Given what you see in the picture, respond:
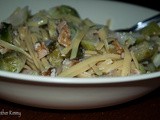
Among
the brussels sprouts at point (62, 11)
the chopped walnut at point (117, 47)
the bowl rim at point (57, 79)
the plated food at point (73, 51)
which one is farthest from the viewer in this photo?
the brussels sprouts at point (62, 11)

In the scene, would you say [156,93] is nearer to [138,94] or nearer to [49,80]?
[138,94]


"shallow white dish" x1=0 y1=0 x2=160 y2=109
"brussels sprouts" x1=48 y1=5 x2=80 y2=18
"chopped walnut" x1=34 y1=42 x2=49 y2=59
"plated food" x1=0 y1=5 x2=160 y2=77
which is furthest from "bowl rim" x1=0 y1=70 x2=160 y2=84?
"brussels sprouts" x1=48 y1=5 x2=80 y2=18

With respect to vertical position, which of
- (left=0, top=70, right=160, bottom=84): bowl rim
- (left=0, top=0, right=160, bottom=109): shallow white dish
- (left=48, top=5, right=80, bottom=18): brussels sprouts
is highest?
(left=48, top=5, right=80, bottom=18): brussels sprouts

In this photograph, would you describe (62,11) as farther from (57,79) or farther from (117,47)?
(57,79)

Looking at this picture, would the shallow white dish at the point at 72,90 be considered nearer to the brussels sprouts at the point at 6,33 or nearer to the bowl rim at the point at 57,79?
the bowl rim at the point at 57,79

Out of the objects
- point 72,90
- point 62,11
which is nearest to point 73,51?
point 72,90

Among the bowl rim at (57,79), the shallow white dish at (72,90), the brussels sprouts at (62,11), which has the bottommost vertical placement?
the shallow white dish at (72,90)

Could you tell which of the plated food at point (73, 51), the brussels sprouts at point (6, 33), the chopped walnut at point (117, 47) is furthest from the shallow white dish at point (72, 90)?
the brussels sprouts at point (6, 33)

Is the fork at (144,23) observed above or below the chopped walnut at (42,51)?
above

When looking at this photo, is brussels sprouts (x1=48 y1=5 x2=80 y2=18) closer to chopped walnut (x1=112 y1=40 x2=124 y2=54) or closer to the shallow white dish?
chopped walnut (x1=112 y1=40 x2=124 y2=54)
